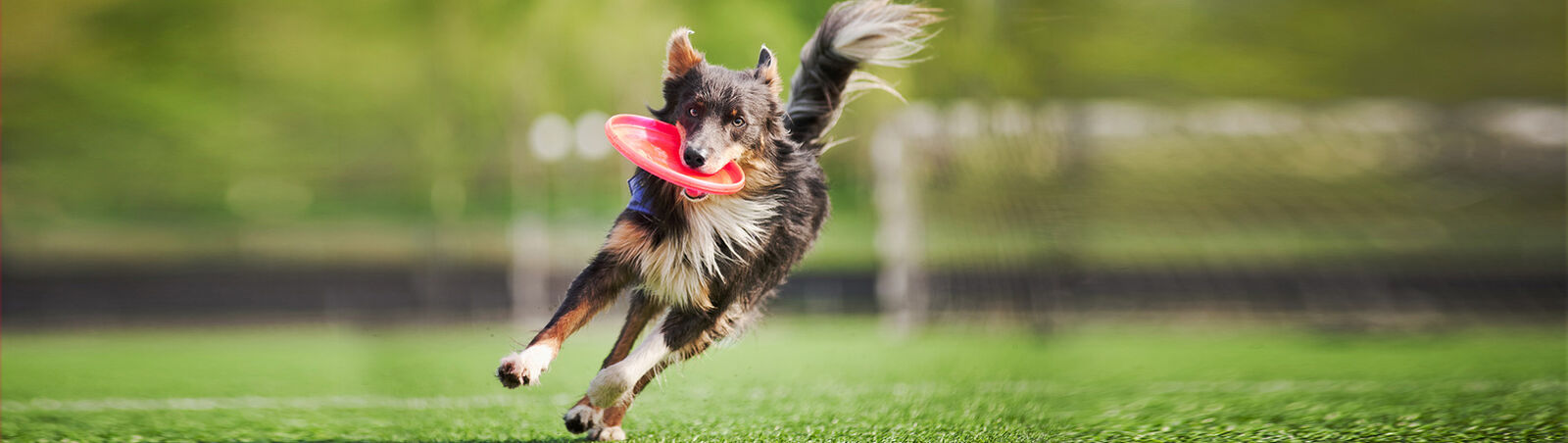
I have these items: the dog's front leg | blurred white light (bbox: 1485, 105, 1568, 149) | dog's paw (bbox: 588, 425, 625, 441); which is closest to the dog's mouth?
the dog's front leg

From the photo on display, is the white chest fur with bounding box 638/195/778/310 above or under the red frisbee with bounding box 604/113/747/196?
under

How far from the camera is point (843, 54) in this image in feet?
13.8

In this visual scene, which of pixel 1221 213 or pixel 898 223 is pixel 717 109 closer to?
pixel 898 223

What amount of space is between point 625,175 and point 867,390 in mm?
2344

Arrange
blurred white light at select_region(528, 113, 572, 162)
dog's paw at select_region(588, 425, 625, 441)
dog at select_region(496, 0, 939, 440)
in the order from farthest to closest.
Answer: blurred white light at select_region(528, 113, 572, 162) → dog's paw at select_region(588, 425, 625, 441) → dog at select_region(496, 0, 939, 440)

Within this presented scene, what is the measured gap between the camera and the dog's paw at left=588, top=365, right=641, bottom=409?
12.7 feet

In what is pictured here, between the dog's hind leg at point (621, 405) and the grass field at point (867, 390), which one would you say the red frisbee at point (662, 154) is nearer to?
the dog's hind leg at point (621, 405)

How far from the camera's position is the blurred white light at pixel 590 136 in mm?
12258

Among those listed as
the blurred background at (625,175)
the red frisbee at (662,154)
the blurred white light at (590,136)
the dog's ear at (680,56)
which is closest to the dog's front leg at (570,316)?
the red frisbee at (662,154)

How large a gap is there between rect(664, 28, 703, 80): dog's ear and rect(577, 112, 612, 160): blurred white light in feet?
26.2

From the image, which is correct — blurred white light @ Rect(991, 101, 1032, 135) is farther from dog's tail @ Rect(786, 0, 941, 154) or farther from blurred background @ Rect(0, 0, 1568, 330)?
dog's tail @ Rect(786, 0, 941, 154)

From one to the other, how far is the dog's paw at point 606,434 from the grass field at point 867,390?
5.2 inches

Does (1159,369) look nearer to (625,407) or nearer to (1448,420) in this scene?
(1448,420)

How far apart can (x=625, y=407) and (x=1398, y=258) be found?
15036 mm
